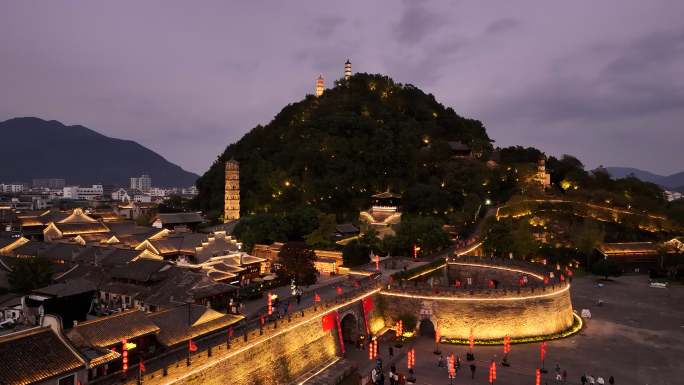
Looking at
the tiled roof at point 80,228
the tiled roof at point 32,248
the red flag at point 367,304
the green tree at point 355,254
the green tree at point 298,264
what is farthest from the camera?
the tiled roof at point 80,228

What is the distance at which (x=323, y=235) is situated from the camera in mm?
45969

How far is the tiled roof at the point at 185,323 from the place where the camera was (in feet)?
63.4

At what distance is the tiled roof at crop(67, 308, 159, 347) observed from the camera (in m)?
17.1

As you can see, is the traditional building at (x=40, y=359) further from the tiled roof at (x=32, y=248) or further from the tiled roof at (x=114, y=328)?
the tiled roof at (x=32, y=248)

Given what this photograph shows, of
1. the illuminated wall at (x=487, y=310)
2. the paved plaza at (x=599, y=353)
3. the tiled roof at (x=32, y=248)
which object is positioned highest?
the tiled roof at (x=32, y=248)

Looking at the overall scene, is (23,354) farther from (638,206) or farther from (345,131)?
(638,206)

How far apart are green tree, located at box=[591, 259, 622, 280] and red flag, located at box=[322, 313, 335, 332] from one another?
113 ft

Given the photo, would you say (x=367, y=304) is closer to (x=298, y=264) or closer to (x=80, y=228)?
(x=298, y=264)

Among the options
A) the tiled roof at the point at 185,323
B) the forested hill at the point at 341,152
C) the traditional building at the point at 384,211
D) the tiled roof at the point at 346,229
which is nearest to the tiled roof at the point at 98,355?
the tiled roof at the point at 185,323

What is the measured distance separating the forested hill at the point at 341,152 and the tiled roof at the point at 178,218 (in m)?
6.61

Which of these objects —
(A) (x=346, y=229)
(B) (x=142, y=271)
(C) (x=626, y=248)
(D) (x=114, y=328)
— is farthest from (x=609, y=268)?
(D) (x=114, y=328)

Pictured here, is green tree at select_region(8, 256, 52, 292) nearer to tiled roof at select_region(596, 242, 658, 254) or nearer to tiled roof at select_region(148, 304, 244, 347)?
tiled roof at select_region(148, 304, 244, 347)

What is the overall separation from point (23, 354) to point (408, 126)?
198ft

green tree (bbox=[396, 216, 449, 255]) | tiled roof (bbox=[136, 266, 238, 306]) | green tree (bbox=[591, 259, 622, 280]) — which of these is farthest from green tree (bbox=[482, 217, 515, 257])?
tiled roof (bbox=[136, 266, 238, 306])
